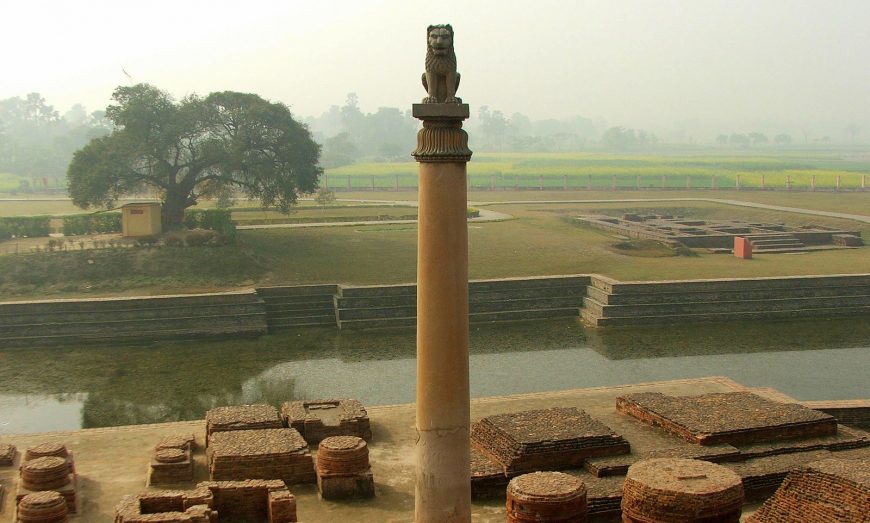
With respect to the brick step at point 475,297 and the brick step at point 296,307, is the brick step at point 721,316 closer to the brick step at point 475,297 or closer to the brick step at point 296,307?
the brick step at point 475,297

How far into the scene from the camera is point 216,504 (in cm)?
1024

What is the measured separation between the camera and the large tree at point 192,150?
28891 millimetres

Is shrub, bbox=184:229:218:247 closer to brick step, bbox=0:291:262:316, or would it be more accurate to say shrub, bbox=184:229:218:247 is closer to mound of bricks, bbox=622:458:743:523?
brick step, bbox=0:291:262:316

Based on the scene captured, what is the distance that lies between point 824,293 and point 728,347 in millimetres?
5028

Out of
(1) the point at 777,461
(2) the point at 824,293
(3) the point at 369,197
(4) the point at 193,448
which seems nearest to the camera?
(1) the point at 777,461

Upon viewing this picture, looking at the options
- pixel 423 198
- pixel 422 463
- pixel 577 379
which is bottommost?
pixel 577 379

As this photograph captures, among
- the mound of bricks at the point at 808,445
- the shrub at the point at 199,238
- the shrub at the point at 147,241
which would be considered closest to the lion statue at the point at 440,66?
the mound of bricks at the point at 808,445

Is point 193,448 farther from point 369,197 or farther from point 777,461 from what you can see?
point 369,197

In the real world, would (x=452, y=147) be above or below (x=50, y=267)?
above

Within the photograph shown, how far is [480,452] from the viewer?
11.9 meters

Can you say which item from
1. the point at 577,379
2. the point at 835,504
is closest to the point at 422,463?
the point at 835,504

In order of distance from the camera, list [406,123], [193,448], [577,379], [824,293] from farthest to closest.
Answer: [406,123] → [824,293] → [577,379] → [193,448]

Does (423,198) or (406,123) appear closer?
(423,198)

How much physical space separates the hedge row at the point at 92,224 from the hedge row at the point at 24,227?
654 millimetres
